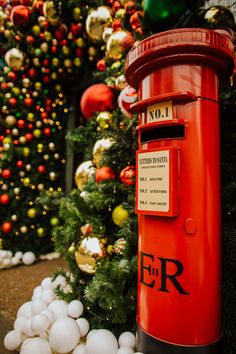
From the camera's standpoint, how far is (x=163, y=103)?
A: 1.25 meters

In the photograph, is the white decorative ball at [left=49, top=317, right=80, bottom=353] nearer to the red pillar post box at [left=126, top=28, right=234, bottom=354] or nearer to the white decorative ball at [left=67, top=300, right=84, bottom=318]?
the white decorative ball at [left=67, top=300, right=84, bottom=318]

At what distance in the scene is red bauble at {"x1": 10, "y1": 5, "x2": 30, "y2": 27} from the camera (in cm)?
293

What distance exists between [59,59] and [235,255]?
3.02 m

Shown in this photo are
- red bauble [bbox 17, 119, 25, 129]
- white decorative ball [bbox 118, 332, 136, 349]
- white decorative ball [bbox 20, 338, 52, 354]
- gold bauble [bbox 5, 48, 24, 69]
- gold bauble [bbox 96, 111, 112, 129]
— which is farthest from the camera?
red bauble [bbox 17, 119, 25, 129]

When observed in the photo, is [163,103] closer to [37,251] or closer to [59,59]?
[59,59]

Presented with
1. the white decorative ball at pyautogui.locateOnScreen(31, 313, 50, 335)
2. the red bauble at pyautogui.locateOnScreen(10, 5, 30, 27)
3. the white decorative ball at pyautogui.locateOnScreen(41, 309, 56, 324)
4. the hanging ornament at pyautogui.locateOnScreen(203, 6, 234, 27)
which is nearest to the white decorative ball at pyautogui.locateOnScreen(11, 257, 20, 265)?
the white decorative ball at pyautogui.locateOnScreen(41, 309, 56, 324)

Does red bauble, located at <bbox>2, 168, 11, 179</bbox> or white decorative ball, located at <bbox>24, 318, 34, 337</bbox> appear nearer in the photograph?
white decorative ball, located at <bbox>24, 318, 34, 337</bbox>

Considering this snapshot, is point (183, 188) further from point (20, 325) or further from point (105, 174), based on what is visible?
point (20, 325)

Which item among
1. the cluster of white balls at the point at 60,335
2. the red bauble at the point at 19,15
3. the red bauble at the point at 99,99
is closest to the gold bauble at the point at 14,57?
the red bauble at the point at 19,15

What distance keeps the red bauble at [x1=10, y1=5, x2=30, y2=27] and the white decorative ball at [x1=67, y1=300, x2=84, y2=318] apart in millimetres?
2909

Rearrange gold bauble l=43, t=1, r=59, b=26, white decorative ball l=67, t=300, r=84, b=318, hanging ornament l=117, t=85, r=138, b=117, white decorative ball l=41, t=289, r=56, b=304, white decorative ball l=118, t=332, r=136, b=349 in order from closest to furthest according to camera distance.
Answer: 1. white decorative ball l=118, t=332, r=136, b=349
2. white decorative ball l=67, t=300, r=84, b=318
3. hanging ornament l=117, t=85, r=138, b=117
4. white decorative ball l=41, t=289, r=56, b=304
5. gold bauble l=43, t=1, r=59, b=26

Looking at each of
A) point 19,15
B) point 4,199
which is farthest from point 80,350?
point 19,15

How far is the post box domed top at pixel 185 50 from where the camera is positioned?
1180 millimetres

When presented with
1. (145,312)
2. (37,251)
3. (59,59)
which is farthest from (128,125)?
(37,251)
